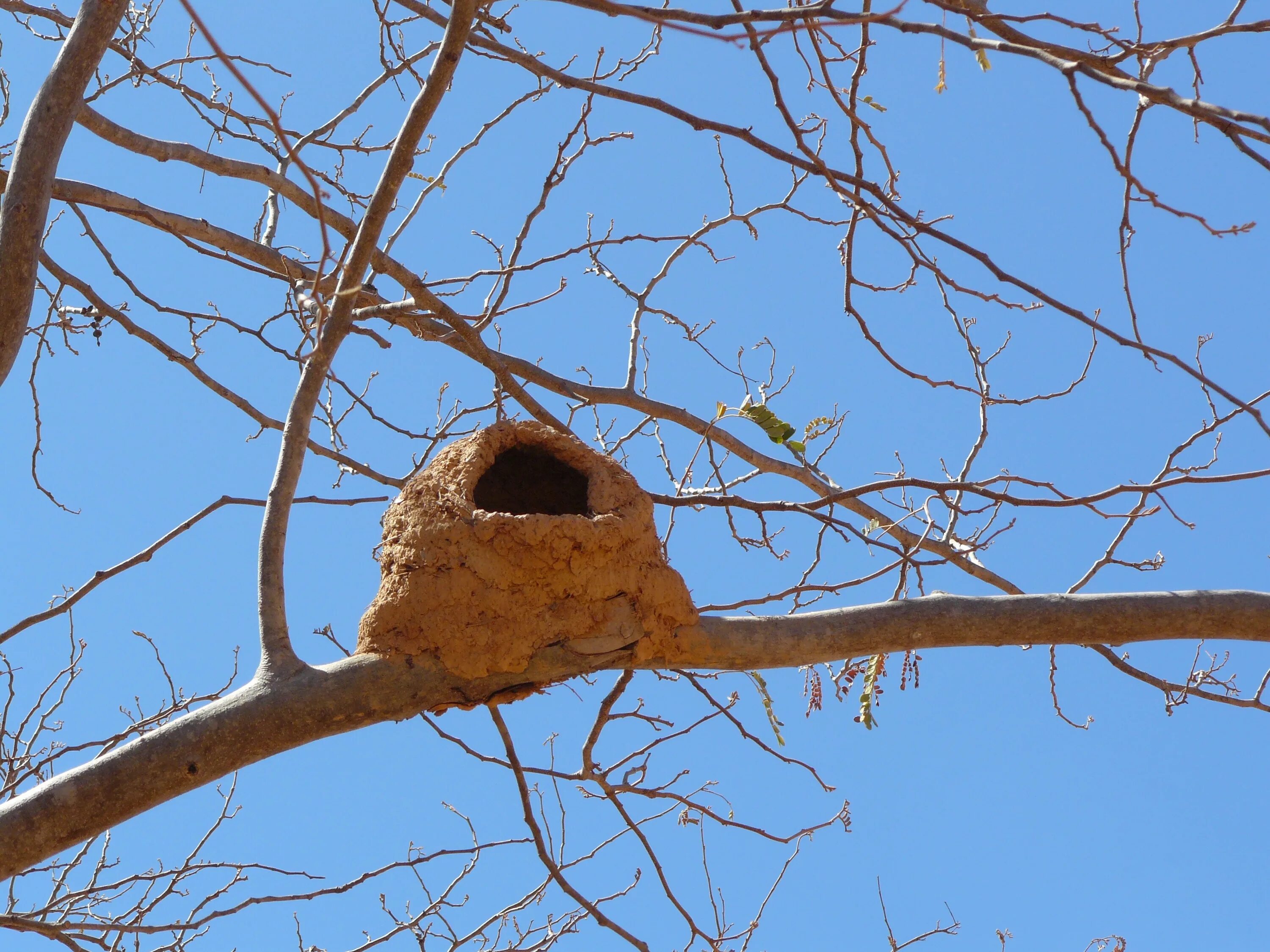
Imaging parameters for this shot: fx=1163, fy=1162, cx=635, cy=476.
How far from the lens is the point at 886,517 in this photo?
4914mm

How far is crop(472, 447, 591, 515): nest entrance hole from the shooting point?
450 centimetres

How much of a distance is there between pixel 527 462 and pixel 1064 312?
2299 millimetres

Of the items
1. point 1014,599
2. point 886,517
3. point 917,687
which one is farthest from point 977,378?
point 1014,599

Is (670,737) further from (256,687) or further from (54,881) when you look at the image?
(54,881)

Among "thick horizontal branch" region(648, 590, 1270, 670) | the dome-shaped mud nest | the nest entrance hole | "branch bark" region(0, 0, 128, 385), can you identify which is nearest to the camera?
"branch bark" region(0, 0, 128, 385)

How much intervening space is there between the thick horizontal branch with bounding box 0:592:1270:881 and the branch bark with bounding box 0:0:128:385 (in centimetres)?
98

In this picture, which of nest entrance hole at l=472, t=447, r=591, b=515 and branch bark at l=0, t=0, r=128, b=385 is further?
nest entrance hole at l=472, t=447, r=591, b=515

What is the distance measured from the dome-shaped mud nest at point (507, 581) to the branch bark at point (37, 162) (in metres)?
1.19

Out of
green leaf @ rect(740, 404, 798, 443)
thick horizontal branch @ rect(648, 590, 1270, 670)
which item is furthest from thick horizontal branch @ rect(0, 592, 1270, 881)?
green leaf @ rect(740, 404, 798, 443)

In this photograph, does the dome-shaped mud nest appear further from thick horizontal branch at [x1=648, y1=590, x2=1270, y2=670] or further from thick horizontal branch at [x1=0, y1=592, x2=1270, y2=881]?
thick horizontal branch at [x1=648, y1=590, x2=1270, y2=670]

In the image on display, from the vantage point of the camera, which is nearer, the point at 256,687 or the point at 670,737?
the point at 256,687

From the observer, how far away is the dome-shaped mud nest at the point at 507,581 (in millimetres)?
3270

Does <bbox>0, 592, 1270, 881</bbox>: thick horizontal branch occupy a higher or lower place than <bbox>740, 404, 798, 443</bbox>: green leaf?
lower

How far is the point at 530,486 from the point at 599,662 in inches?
51.0
